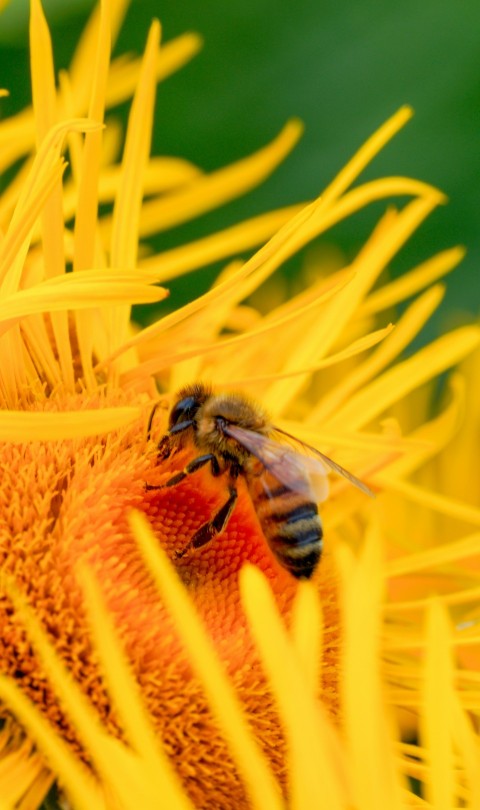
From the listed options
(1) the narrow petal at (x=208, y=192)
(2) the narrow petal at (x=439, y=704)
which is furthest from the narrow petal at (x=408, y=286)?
(2) the narrow petal at (x=439, y=704)

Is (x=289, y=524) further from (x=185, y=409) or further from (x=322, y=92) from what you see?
(x=322, y=92)

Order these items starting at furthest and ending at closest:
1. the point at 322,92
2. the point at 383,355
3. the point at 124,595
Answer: the point at 322,92
the point at 383,355
the point at 124,595

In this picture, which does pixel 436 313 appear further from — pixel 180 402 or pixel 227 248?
pixel 180 402

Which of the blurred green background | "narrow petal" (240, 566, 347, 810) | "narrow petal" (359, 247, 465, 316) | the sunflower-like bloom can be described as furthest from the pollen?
the blurred green background

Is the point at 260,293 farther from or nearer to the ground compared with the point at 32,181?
farther from the ground

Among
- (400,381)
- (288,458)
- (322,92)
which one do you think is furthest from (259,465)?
(322,92)

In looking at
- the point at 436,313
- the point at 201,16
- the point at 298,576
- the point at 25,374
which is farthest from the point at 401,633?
the point at 201,16
